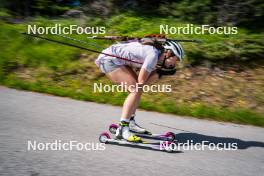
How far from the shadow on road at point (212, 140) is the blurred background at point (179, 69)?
3.63 feet

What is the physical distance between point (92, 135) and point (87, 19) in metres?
6.18

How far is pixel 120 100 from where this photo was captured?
8.22m

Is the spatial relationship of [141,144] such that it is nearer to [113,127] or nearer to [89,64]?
[113,127]

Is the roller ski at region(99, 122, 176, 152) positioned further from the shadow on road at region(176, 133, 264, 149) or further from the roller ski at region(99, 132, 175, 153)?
the shadow on road at region(176, 133, 264, 149)

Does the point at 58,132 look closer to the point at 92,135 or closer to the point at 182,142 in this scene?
the point at 92,135

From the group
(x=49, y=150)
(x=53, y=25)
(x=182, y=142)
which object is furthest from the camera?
(x=53, y=25)

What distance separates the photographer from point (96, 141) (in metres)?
5.88

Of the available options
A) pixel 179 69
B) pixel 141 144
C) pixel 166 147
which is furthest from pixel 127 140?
pixel 179 69

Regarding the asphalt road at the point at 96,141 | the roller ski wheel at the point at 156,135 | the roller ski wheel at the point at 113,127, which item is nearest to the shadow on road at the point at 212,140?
the asphalt road at the point at 96,141

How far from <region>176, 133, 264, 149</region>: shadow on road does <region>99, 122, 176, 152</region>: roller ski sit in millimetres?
682

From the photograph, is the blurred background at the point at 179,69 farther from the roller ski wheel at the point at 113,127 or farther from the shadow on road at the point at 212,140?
the roller ski wheel at the point at 113,127

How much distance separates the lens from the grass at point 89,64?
795 cm

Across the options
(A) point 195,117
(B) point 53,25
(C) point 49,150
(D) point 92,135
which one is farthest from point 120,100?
(B) point 53,25

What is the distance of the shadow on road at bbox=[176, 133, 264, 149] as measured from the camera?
6332 millimetres
